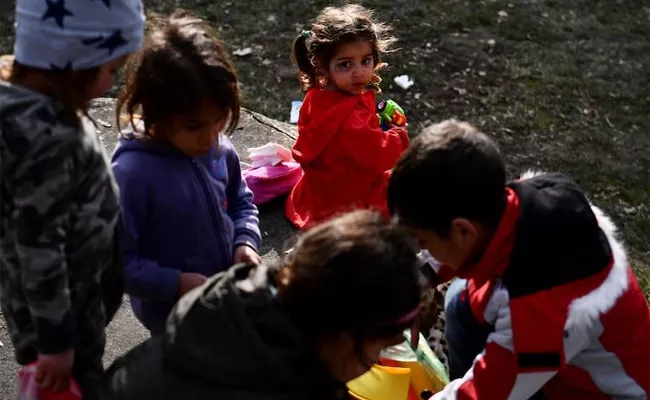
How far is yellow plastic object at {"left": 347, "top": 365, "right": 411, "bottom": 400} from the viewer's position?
274 cm

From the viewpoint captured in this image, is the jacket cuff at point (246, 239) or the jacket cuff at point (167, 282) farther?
the jacket cuff at point (246, 239)

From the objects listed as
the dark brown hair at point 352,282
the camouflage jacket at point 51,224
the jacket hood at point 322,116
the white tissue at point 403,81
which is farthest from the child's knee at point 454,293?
the white tissue at point 403,81

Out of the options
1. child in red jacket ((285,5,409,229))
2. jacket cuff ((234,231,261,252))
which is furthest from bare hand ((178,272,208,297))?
child in red jacket ((285,5,409,229))

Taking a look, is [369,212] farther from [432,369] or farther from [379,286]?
[432,369]

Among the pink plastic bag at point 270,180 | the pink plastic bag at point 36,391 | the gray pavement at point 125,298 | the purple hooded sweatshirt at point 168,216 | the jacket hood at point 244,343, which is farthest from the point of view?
the pink plastic bag at point 270,180

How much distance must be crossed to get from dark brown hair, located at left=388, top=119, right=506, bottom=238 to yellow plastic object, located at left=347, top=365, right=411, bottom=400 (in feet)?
2.62

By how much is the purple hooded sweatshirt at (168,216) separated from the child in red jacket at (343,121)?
0.94 metres

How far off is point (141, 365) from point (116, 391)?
0.08 meters

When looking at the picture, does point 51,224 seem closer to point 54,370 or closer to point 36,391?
point 54,370

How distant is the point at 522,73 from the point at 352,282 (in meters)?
4.54

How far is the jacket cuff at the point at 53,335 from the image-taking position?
1953 mm

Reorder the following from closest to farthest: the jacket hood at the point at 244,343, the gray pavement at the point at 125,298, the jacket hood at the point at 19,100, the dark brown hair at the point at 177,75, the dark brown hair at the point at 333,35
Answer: the jacket hood at the point at 244,343 < the jacket hood at the point at 19,100 < the dark brown hair at the point at 177,75 < the gray pavement at the point at 125,298 < the dark brown hair at the point at 333,35

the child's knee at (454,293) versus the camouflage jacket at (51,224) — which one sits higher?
the camouflage jacket at (51,224)

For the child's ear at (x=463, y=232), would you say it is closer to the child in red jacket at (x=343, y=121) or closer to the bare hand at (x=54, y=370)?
the bare hand at (x=54, y=370)
